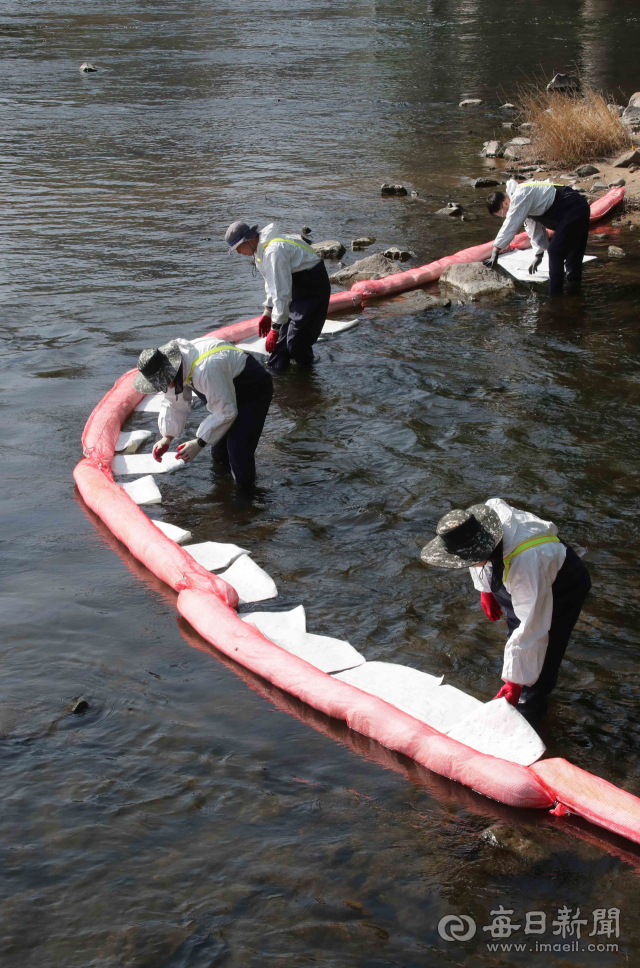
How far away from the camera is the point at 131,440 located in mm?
7617

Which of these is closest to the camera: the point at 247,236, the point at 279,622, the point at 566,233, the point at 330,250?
the point at 279,622

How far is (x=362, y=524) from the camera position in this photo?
20.5 feet

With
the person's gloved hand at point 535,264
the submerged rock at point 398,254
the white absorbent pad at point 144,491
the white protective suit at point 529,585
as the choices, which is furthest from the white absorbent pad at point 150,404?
the white protective suit at point 529,585

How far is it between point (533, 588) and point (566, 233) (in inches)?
269

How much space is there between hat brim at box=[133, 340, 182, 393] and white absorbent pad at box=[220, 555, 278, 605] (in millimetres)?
1267

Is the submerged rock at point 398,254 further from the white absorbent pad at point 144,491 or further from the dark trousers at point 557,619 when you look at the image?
the dark trousers at point 557,619

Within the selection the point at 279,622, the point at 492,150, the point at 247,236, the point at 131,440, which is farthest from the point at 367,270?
the point at 492,150

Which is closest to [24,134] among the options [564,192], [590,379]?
[564,192]

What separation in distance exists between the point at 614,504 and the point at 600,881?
3.13 meters

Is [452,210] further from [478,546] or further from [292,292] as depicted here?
[478,546]

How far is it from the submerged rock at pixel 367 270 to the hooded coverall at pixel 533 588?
7432mm

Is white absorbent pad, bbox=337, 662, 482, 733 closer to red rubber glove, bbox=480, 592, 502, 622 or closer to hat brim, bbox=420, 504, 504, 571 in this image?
red rubber glove, bbox=480, 592, 502, 622

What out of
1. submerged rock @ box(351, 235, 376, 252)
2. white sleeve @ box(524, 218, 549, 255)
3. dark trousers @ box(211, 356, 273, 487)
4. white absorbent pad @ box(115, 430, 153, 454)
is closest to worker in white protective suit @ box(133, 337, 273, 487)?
dark trousers @ box(211, 356, 273, 487)

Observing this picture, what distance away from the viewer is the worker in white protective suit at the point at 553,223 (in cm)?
945
